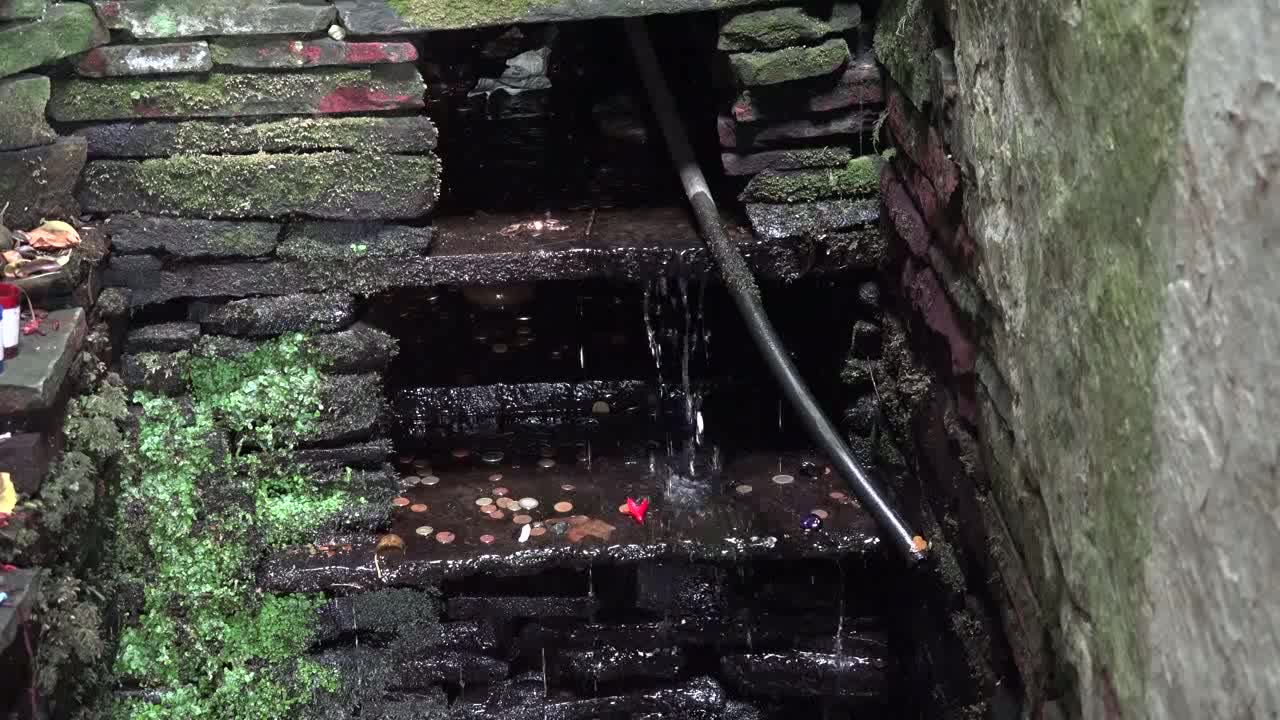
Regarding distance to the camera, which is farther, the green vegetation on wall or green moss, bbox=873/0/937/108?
the green vegetation on wall

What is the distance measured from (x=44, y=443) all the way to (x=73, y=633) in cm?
45

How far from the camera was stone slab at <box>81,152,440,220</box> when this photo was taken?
327 centimetres

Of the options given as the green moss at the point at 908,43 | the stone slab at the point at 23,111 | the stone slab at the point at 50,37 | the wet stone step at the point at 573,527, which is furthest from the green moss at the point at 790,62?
the stone slab at the point at 23,111

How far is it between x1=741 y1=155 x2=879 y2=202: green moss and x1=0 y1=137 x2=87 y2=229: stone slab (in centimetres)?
187

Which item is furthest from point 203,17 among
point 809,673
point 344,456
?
point 809,673

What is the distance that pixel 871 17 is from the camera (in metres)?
3.42

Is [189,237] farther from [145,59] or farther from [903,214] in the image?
[903,214]

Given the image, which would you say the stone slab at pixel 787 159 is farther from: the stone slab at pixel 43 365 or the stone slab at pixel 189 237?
the stone slab at pixel 43 365

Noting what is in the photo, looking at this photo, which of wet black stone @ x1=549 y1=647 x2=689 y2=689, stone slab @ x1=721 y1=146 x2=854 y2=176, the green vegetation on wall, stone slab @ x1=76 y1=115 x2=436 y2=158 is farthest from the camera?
wet black stone @ x1=549 y1=647 x2=689 y2=689

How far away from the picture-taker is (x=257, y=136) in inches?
129

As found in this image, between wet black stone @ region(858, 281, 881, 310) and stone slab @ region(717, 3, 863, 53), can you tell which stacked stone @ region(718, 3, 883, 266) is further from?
wet black stone @ region(858, 281, 881, 310)

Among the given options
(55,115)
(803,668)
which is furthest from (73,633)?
(803,668)

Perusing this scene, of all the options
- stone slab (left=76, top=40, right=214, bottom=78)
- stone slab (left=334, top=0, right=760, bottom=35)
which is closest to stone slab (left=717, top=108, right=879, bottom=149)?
stone slab (left=334, top=0, right=760, bottom=35)

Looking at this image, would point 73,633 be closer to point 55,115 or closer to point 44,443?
point 44,443
